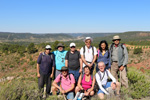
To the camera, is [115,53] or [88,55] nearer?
[88,55]

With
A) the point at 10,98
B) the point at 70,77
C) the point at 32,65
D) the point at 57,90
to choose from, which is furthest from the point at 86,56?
the point at 32,65

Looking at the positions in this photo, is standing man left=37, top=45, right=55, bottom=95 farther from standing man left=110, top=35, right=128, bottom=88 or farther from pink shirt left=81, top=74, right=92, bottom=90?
standing man left=110, top=35, right=128, bottom=88

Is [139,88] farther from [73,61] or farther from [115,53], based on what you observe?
[73,61]

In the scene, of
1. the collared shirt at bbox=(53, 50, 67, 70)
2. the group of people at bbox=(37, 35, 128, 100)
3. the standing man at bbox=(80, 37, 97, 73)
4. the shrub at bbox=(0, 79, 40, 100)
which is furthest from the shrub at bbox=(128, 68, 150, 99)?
the shrub at bbox=(0, 79, 40, 100)

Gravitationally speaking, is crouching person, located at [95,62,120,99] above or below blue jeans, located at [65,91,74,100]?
above

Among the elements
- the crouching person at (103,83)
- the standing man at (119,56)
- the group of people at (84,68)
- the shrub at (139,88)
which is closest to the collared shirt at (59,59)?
the group of people at (84,68)

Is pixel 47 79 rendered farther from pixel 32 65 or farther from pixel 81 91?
pixel 32 65

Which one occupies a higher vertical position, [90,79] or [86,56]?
[86,56]

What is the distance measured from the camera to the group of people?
329cm

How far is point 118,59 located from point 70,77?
155 cm

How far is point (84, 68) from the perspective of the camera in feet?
10.7

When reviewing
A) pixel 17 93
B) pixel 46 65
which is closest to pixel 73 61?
pixel 46 65

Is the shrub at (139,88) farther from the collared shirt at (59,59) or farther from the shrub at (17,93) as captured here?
the shrub at (17,93)

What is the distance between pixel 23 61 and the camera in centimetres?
2558
